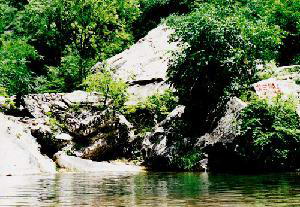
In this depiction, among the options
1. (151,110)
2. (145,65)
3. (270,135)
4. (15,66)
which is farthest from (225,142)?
(15,66)

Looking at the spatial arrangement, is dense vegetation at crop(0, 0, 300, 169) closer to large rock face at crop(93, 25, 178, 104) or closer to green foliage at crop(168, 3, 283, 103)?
green foliage at crop(168, 3, 283, 103)

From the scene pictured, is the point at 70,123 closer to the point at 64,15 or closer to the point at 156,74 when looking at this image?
the point at 156,74

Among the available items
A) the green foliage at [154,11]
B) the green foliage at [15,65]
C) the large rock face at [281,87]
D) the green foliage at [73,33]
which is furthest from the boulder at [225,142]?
the green foliage at [154,11]

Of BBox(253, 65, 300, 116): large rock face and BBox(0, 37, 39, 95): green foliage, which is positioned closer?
BBox(253, 65, 300, 116): large rock face

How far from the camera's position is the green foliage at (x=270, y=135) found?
57.3 ft

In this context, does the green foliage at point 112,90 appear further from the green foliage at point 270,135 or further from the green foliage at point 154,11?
the green foliage at point 154,11

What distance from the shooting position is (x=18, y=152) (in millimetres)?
19281

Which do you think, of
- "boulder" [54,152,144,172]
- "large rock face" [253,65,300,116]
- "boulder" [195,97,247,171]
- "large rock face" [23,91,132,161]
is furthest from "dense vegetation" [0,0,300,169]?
"boulder" [54,152,144,172]

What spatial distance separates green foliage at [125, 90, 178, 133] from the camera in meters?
25.8

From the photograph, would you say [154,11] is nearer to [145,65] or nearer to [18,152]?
[145,65]

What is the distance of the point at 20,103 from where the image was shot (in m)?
24.4

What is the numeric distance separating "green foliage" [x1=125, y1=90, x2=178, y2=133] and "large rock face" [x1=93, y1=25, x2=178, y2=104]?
794mm

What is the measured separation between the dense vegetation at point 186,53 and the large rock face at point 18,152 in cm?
204

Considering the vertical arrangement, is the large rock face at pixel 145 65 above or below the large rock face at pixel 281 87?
above
